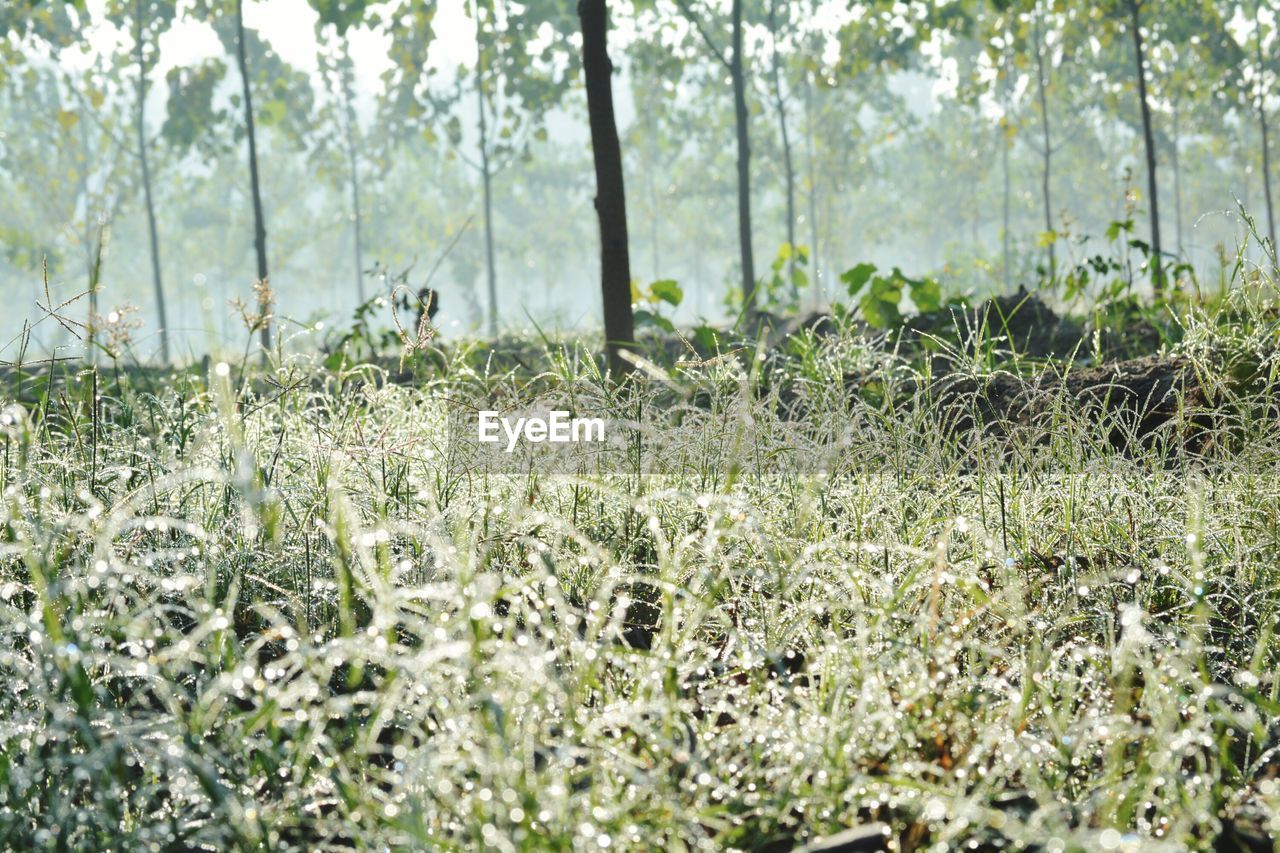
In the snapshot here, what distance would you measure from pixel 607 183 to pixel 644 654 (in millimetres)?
2982

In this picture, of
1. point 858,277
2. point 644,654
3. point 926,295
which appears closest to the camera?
point 644,654

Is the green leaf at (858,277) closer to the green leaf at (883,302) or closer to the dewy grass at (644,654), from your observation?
the green leaf at (883,302)

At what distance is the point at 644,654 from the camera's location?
184 centimetres

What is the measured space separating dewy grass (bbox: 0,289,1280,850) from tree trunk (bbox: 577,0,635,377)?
1557 mm

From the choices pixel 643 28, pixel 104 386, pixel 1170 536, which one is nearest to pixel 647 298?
pixel 104 386

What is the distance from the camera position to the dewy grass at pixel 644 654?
4.92 feet

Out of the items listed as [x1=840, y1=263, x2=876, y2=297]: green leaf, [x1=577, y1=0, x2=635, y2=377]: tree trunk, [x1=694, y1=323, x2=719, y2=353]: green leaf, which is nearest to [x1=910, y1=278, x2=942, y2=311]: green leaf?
[x1=840, y1=263, x2=876, y2=297]: green leaf

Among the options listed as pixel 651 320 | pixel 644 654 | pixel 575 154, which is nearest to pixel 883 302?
pixel 651 320

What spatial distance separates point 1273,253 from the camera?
2.82 meters

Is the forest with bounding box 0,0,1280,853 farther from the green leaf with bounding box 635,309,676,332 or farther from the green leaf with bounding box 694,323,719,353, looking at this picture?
the green leaf with bounding box 635,309,676,332

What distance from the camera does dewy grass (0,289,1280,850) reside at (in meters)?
1.50

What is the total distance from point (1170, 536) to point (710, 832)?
1339 mm

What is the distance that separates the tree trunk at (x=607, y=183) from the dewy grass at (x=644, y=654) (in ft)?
5.11

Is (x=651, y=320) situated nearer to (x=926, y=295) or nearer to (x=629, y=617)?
(x=926, y=295)
